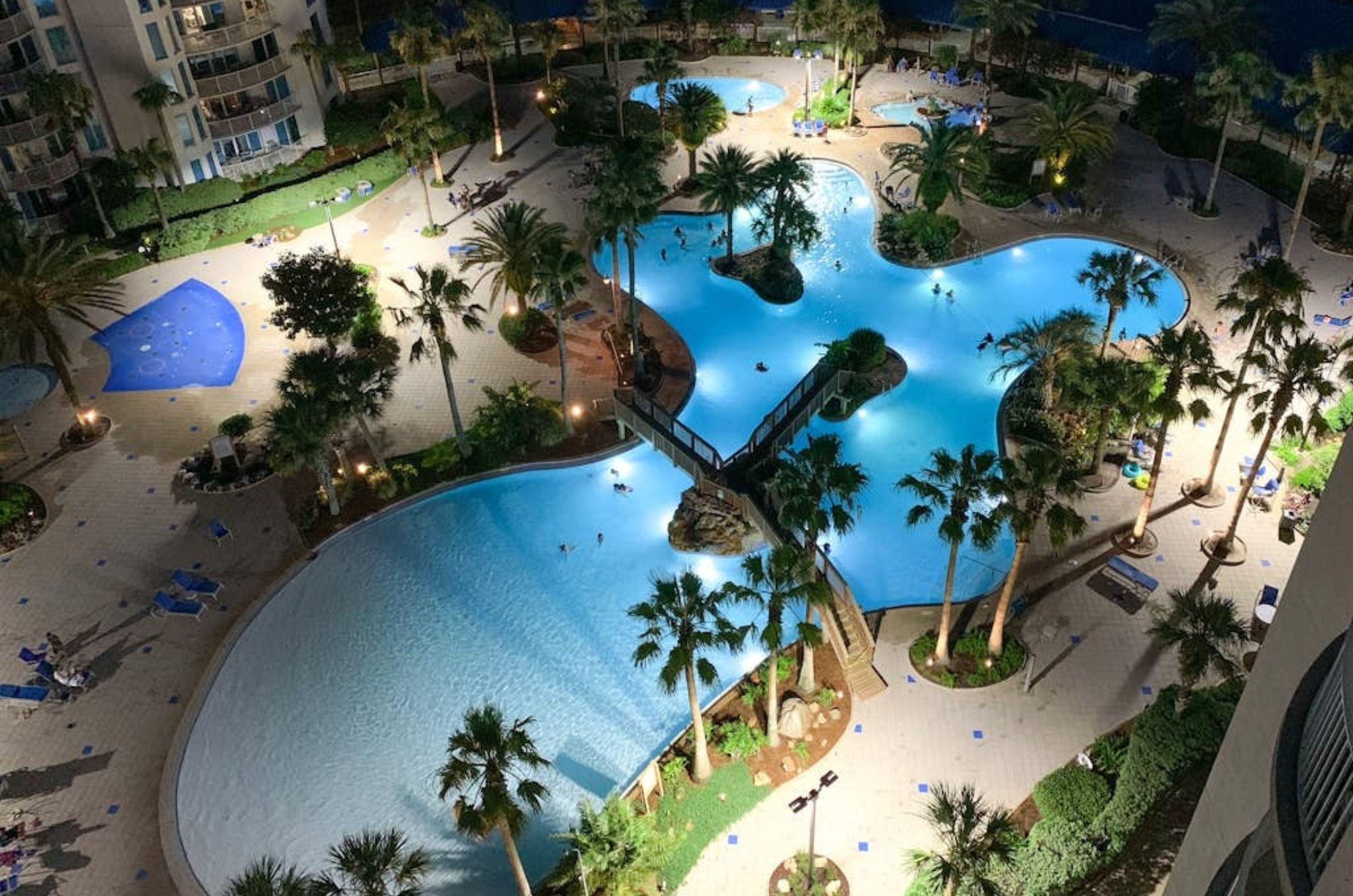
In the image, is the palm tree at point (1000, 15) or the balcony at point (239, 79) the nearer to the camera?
the balcony at point (239, 79)

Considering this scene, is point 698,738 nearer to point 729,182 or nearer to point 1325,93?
point 729,182

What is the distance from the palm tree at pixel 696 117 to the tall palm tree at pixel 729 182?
178 inches

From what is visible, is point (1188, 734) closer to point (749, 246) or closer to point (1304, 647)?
point (1304, 647)

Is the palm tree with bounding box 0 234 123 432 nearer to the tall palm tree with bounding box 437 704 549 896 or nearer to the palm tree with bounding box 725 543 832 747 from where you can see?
the tall palm tree with bounding box 437 704 549 896

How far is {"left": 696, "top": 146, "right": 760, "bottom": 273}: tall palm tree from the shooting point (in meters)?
50.4

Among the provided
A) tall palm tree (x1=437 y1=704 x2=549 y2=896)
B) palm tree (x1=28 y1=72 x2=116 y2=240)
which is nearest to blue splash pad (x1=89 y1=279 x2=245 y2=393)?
palm tree (x1=28 y1=72 x2=116 y2=240)

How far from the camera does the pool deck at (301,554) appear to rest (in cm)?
2933

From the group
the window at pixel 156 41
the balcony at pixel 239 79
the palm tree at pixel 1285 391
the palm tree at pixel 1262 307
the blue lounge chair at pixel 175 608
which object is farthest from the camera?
the balcony at pixel 239 79

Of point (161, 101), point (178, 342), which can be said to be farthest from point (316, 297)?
point (161, 101)

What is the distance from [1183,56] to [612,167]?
43055mm

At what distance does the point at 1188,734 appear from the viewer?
28094mm

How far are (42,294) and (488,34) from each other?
1220 inches

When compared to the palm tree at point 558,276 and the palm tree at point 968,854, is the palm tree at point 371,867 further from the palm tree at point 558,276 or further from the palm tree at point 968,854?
the palm tree at point 558,276

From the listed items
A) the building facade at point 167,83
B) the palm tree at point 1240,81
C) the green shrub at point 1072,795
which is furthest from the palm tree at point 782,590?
the building facade at point 167,83
